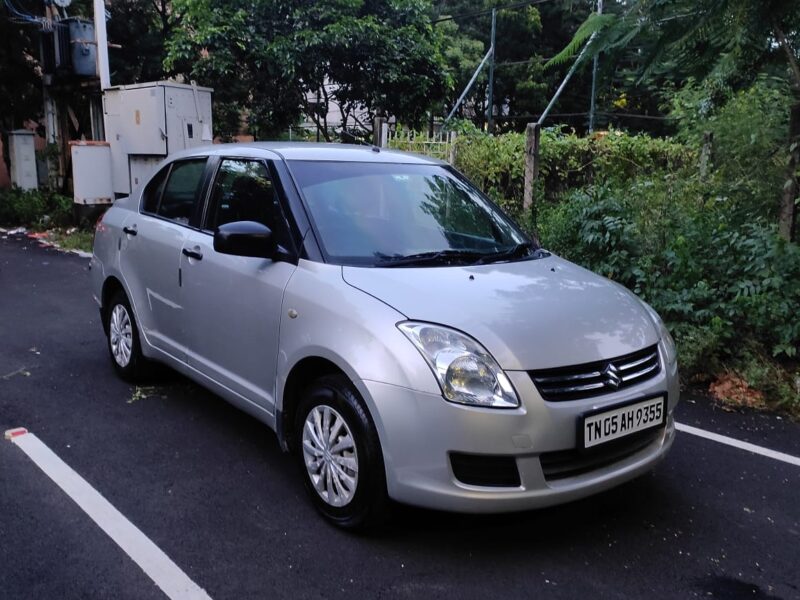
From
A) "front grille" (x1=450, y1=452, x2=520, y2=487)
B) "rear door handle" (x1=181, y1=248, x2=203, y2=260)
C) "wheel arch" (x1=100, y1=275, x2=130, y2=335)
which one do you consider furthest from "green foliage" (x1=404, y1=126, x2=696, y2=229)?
"front grille" (x1=450, y1=452, x2=520, y2=487)

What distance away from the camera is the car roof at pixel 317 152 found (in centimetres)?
411

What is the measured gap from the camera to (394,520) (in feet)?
10.7

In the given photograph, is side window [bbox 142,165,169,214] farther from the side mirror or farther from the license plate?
the license plate

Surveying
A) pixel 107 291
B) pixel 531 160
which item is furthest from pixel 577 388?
pixel 531 160

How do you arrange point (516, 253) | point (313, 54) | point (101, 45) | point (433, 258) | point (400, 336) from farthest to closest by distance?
point (101, 45) → point (313, 54) → point (516, 253) → point (433, 258) → point (400, 336)

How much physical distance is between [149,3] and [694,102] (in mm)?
12421

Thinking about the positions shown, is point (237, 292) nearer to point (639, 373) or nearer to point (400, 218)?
point (400, 218)

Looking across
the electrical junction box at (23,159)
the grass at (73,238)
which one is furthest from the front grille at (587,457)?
the electrical junction box at (23,159)

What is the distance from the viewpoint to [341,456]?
127 inches

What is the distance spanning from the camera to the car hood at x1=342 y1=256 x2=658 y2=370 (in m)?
3.01

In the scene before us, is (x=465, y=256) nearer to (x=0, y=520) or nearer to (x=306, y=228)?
(x=306, y=228)

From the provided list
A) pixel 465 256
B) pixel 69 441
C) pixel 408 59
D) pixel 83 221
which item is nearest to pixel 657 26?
pixel 465 256

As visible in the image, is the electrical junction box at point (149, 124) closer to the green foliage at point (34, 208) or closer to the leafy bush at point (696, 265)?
the green foliage at point (34, 208)

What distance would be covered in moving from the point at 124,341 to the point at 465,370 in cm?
317
